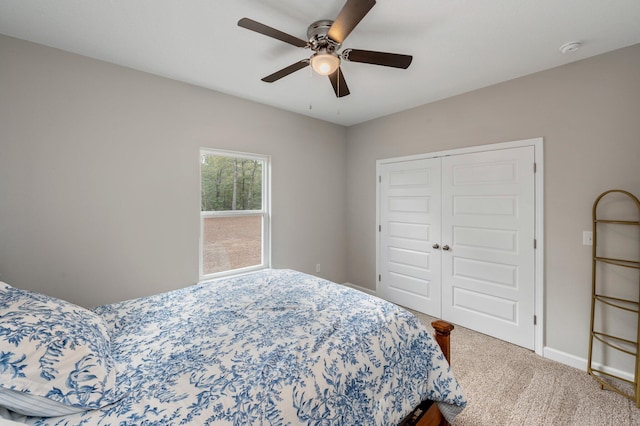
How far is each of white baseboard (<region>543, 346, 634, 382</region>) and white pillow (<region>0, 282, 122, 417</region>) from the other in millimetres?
3310

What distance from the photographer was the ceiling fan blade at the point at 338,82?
2.03 metres

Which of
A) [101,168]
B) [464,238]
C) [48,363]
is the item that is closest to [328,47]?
[48,363]

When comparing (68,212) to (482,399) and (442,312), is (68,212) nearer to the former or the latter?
(482,399)

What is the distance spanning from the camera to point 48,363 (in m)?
0.90

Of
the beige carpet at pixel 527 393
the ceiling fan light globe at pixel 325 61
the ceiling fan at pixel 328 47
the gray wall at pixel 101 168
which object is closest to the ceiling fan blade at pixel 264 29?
the ceiling fan at pixel 328 47

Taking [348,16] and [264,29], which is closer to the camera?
[348,16]

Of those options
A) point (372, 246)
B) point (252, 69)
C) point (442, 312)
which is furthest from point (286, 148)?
point (442, 312)

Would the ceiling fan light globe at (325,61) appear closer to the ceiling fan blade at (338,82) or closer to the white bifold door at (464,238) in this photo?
the ceiling fan blade at (338,82)

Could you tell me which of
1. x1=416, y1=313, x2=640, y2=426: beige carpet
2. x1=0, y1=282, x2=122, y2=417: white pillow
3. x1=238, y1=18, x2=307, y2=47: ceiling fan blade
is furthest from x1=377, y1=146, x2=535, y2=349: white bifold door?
x1=0, y1=282, x2=122, y2=417: white pillow

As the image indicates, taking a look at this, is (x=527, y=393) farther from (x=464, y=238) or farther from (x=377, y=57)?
(x=377, y=57)

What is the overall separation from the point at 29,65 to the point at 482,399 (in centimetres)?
428

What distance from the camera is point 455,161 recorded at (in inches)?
122

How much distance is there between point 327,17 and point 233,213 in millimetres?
2248

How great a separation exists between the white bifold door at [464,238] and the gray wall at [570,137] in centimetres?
16
